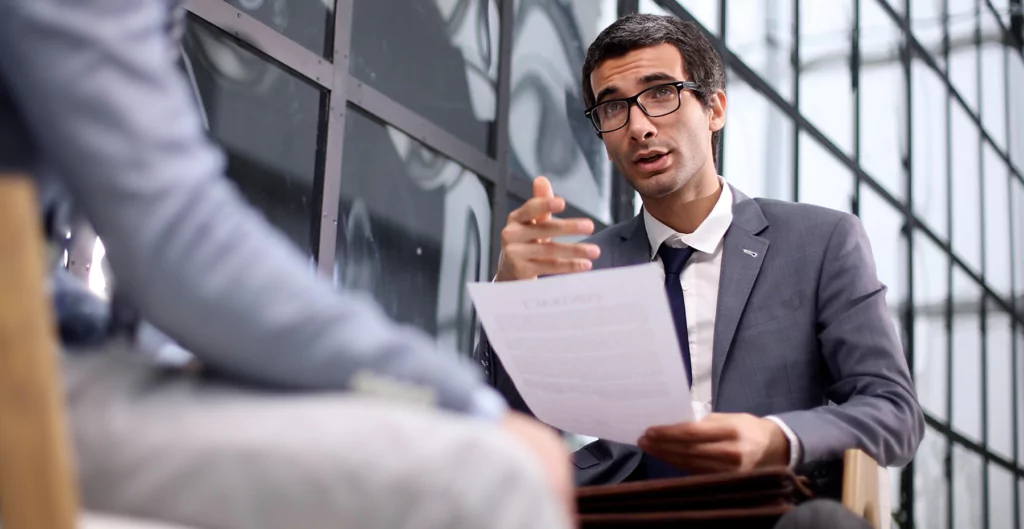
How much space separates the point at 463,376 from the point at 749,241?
4.38 feet

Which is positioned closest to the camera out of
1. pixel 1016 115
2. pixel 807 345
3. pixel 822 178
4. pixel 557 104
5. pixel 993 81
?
pixel 807 345

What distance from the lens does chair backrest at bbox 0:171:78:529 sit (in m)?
0.52

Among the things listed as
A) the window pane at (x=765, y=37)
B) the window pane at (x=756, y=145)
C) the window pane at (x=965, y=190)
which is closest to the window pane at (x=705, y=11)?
→ the window pane at (x=765, y=37)

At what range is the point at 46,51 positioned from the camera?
2.02 ft

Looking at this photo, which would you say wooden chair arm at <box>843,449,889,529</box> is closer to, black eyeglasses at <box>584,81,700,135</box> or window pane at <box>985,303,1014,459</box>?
black eyeglasses at <box>584,81,700,135</box>

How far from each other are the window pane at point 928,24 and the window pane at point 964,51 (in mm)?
313

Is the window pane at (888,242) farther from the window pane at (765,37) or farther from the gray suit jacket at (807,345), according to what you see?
the gray suit jacket at (807,345)

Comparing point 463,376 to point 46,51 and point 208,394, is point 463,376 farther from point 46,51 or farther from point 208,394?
point 46,51

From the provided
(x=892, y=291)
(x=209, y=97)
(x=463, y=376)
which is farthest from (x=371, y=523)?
(x=892, y=291)

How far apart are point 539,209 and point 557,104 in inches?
106

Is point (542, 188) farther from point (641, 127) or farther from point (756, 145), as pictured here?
point (756, 145)

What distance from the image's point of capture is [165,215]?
2.00ft

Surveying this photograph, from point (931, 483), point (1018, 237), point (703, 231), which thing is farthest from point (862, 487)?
point (1018, 237)

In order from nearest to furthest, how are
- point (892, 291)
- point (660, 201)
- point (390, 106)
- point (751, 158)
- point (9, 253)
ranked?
point (9, 253) → point (660, 201) → point (390, 106) → point (751, 158) → point (892, 291)
